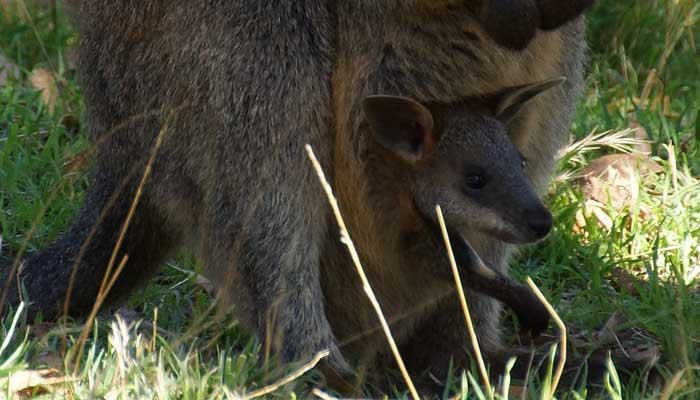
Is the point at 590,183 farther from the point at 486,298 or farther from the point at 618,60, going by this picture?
the point at 618,60

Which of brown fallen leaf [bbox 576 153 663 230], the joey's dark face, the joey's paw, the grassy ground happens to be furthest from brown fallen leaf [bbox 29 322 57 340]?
brown fallen leaf [bbox 576 153 663 230]

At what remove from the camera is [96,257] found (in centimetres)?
485

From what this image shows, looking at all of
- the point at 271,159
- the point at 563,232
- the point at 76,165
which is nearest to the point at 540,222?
the point at 271,159

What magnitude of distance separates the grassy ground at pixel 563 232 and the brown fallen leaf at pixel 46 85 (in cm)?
1

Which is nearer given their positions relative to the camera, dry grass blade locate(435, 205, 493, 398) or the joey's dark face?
dry grass blade locate(435, 205, 493, 398)

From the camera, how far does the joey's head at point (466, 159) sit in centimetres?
436

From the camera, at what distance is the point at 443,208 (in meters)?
4.53

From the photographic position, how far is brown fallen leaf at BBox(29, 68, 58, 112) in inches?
257

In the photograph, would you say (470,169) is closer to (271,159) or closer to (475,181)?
(475,181)

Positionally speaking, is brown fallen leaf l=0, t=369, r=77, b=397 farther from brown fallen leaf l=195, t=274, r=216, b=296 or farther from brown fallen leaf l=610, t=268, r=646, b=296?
brown fallen leaf l=610, t=268, r=646, b=296

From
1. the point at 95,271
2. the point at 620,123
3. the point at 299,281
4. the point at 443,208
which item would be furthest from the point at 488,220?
the point at 620,123

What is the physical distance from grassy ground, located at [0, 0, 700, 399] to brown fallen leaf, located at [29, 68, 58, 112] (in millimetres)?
10

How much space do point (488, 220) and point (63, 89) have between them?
9.83 ft

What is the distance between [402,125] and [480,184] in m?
0.32
